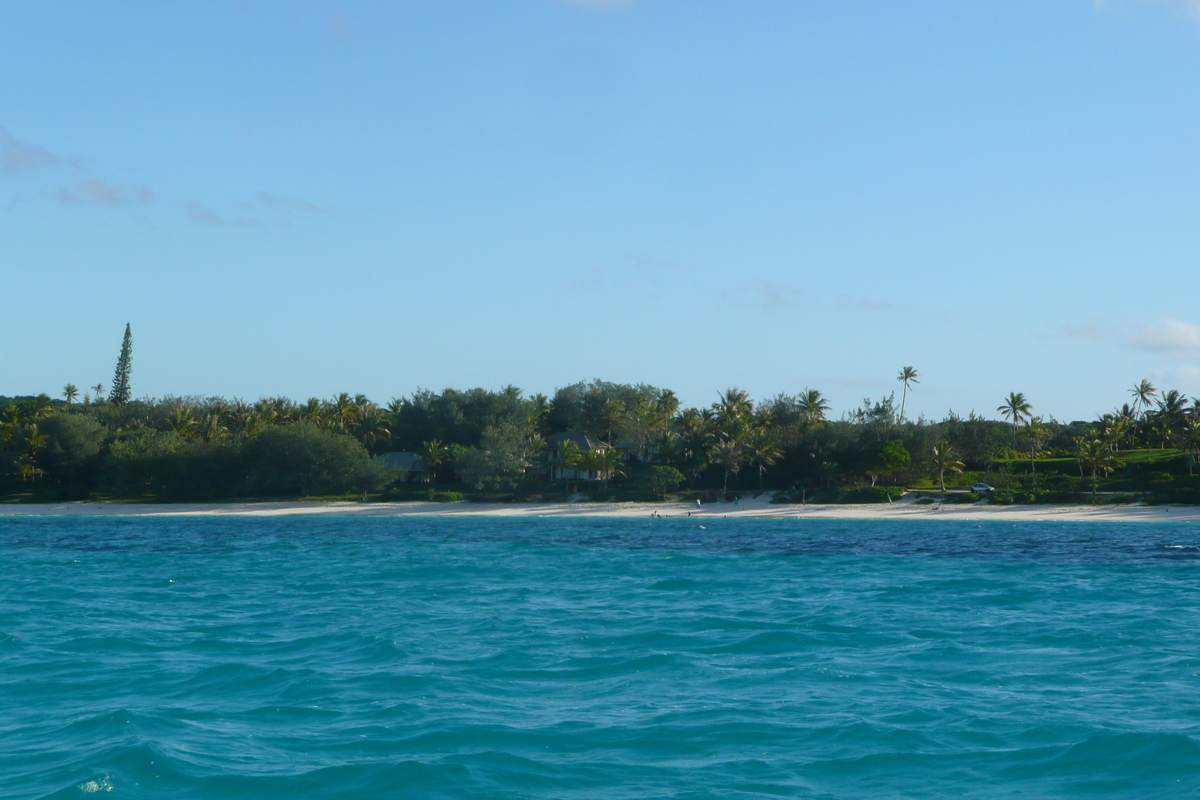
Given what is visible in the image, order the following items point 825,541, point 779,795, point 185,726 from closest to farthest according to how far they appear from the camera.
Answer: point 779,795
point 185,726
point 825,541

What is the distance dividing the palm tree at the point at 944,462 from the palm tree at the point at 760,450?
1248cm

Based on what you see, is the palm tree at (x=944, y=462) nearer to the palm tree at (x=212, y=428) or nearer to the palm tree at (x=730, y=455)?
the palm tree at (x=730, y=455)

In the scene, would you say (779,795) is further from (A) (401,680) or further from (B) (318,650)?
(B) (318,650)

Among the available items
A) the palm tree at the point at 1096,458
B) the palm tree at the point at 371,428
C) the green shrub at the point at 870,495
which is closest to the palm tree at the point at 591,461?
the green shrub at the point at 870,495

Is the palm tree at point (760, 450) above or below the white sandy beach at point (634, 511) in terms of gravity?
above

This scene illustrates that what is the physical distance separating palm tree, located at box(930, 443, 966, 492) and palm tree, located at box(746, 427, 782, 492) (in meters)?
12.5

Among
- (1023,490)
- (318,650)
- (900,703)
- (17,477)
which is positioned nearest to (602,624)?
(318,650)

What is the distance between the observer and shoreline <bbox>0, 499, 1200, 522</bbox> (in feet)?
215

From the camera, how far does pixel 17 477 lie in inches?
3381

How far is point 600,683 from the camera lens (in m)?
16.3

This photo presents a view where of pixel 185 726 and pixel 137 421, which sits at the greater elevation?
pixel 137 421

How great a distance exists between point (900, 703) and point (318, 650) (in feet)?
35.8

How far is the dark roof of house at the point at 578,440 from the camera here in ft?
319

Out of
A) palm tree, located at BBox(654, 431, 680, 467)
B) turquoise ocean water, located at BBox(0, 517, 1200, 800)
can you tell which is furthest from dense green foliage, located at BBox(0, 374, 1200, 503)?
turquoise ocean water, located at BBox(0, 517, 1200, 800)
